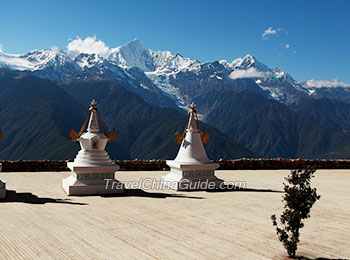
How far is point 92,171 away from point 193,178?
5196 millimetres

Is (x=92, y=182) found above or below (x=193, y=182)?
below

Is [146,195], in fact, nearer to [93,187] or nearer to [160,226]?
[93,187]

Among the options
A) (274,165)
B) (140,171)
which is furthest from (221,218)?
(274,165)

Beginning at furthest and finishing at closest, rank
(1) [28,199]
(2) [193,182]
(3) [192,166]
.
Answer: (2) [193,182] → (3) [192,166] → (1) [28,199]

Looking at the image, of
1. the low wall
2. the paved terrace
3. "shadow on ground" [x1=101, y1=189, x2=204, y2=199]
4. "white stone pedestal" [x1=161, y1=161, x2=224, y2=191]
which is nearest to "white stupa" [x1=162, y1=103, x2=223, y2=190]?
"white stone pedestal" [x1=161, y1=161, x2=224, y2=191]

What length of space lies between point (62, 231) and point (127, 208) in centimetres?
400

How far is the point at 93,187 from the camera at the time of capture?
18.1 meters

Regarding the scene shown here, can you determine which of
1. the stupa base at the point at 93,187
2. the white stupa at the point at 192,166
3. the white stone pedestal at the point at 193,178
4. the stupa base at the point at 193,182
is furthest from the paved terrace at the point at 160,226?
the white stupa at the point at 192,166

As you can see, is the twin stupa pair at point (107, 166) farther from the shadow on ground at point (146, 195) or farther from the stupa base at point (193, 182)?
the shadow on ground at point (146, 195)

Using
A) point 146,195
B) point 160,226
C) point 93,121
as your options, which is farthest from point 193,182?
point 160,226

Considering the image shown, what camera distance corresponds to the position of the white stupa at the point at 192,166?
2002 centimetres

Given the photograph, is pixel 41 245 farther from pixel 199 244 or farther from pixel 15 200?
pixel 15 200

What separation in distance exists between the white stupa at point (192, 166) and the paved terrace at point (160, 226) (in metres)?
1.00

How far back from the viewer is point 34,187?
65.9ft
